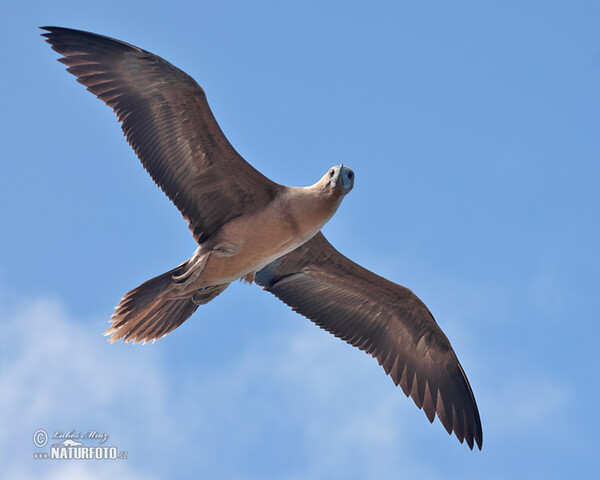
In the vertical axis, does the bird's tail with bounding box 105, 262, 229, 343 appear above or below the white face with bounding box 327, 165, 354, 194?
below

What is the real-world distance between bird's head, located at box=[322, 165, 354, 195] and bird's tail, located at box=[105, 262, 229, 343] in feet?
5.19

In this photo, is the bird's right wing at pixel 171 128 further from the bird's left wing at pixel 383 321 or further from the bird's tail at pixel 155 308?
the bird's left wing at pixel 383 321

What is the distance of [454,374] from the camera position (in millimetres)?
9438

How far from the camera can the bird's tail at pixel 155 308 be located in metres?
8.20

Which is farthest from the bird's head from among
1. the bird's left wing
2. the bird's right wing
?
the bird's left wing

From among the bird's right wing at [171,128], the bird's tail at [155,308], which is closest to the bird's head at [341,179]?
the bird's right wing at [171,128]

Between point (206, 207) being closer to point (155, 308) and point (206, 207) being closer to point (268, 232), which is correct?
point (268, 232)

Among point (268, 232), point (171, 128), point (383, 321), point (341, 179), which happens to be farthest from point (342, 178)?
point (383, 321)

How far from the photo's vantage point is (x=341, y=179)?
7.80 m

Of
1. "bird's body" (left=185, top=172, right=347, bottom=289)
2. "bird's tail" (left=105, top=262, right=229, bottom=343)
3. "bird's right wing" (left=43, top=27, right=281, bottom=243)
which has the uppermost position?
"bird's right wing" (left=43, top=27, right=281, bottom=243)

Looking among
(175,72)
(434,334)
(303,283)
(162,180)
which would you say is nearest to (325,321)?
(303,283)

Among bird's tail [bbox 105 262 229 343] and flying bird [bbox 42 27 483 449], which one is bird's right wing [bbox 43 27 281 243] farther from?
bird's tail [bbox 105 262 229 343]

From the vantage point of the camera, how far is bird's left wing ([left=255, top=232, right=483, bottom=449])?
30.4 feet

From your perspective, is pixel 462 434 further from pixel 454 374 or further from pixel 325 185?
pixel 325 185
